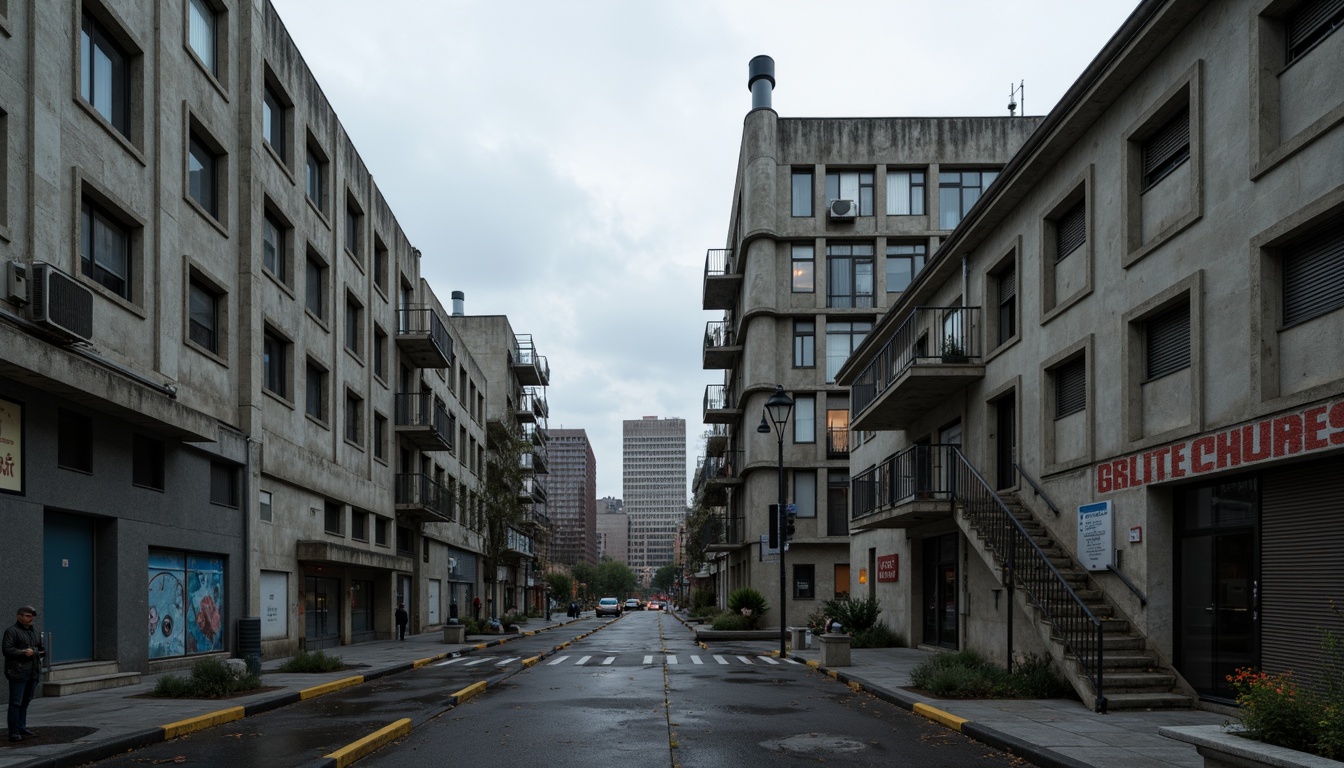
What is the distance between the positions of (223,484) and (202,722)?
1094cm

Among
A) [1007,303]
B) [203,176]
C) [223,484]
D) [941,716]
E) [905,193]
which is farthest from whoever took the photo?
[905,193]

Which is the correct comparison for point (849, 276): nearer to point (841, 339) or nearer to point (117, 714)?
point (841, 339)

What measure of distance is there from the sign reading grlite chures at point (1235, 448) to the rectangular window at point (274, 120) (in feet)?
66.2

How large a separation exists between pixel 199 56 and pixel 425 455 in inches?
886

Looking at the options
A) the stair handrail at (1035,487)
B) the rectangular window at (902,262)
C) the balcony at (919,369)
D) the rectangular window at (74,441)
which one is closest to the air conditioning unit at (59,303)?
the rectangular window at (74,441)

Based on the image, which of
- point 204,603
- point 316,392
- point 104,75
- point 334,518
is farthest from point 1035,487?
point 334,518

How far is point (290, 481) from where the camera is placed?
2502cm

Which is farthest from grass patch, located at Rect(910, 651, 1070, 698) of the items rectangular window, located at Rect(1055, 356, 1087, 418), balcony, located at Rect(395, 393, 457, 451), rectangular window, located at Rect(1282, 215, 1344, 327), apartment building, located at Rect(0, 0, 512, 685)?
balcony, located at Rect(395, 393, 457, 451)

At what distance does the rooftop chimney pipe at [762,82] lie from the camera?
4231 centimetres

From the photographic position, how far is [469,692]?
1559cm

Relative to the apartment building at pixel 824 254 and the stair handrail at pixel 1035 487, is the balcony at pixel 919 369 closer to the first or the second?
the stair handrail at pixel 1035 487

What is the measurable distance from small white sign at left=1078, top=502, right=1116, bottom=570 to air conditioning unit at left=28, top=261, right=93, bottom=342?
15.1 metres

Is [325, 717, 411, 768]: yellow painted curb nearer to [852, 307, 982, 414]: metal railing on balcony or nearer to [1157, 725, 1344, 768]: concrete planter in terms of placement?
[1157, 725, 1344, 768]: concrete planter

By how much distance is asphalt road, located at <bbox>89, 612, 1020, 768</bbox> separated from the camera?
9.55 m
